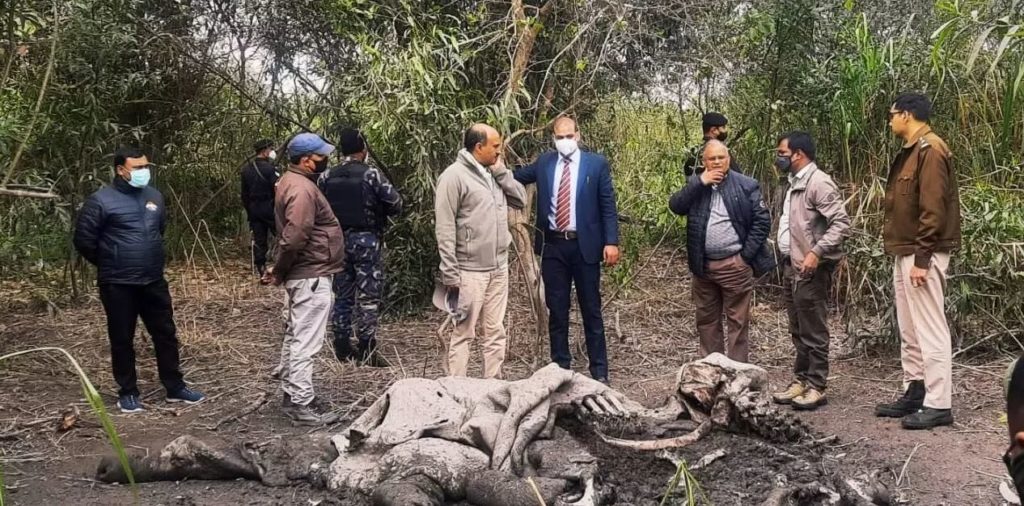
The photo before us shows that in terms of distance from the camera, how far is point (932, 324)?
443 cm

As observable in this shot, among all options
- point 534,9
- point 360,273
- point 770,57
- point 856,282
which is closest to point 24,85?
point 360,273

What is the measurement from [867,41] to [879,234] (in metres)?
1.54

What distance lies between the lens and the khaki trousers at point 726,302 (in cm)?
512

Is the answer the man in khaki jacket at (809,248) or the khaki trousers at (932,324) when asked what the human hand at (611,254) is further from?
the khaki trousers at (932,324)

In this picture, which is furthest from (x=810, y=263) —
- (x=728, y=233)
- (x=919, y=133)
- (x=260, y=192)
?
(x=260, y=192)

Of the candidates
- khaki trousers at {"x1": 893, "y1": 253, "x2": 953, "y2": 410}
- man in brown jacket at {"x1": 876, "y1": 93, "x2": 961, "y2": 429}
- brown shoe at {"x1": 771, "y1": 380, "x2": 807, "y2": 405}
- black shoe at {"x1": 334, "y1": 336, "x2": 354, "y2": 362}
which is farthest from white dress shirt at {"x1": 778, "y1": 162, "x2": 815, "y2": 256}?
black shoe at {"x1": 334, "y1": 336, "x2": 354, "y2": 362}

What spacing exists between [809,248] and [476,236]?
1918mm

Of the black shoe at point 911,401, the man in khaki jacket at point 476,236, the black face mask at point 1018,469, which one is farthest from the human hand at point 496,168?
the black face mask at point 1018,469

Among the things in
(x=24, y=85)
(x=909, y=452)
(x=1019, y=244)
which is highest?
(x=24, y=85)

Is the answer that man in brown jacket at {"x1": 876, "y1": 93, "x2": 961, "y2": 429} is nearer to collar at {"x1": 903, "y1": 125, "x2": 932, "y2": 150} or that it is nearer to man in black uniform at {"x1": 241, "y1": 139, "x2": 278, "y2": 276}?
collar at {"x1": 903, "y1": 125, "x2": 932, "y2": 150}

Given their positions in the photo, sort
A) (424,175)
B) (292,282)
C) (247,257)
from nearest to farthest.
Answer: (292,282), (424,175), (247,257)

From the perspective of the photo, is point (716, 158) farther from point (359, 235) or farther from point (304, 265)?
point (359, 235)

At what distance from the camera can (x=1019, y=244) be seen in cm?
552

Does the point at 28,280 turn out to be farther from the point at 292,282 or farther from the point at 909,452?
the point at 909,452
